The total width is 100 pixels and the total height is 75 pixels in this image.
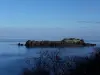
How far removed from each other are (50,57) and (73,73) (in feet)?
6.83

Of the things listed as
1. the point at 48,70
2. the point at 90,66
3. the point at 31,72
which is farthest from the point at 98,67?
the point at 31,72

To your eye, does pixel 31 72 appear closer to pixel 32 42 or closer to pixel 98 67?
pixel 98 67

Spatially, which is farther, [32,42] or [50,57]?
[32,42]

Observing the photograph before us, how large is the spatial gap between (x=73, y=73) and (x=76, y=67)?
0.55 metres

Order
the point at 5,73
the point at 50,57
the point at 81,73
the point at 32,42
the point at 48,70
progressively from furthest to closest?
the point at 32,42 < the point at 5,73 < the point at 50,57 < the point at 48,70 < the point at 81,73

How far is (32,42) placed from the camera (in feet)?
226

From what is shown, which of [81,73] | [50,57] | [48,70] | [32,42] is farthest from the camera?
[32,42]

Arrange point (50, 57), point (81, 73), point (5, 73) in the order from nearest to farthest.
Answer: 1. point (81, 73)
2. point (50, 57)
3. point (5, 73)

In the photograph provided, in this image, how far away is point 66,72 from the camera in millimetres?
13773

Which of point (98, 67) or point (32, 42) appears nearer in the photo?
point (98, 67)

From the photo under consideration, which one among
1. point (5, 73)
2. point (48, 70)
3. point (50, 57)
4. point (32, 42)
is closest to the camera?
point (48, 70)

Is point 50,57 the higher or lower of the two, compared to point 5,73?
higher

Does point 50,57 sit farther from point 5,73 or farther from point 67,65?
point 5,73

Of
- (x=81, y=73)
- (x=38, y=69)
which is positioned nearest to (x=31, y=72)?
(x=38, y=69)
